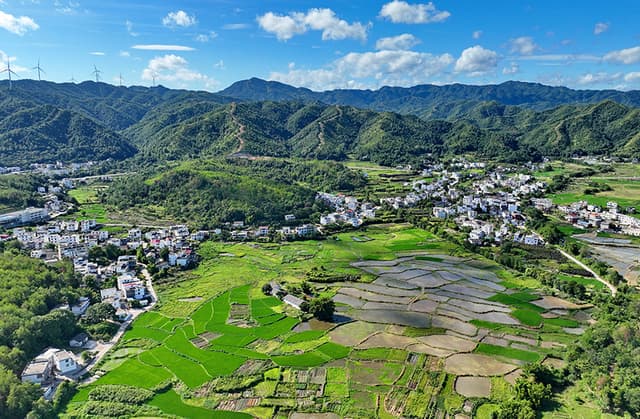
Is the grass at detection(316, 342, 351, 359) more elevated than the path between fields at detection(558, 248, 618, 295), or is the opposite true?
the path between fields at detection(558, 248, 618, 295)

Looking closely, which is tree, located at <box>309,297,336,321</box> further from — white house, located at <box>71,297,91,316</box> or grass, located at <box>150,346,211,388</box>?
white house, located at <box>71,297,91,316</box>

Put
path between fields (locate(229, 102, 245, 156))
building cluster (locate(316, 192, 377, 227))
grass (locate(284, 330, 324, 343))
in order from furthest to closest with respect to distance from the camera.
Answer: path between fields (locate(229, 102, 245, 156)), building cluster (locate(316, 192, 377, 227)), grass (locate(284, 330, 324, 343))

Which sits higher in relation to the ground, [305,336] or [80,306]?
[80,306]

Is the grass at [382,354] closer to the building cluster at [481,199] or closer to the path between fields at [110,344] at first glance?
the path between fields at [110,344]

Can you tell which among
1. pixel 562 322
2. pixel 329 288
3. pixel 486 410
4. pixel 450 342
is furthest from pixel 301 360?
pixel 562 322

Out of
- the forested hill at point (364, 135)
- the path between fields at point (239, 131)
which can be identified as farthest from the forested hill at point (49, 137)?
the path between fields at point (239, 131)

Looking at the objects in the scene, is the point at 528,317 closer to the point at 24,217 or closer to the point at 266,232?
the point at 266,232

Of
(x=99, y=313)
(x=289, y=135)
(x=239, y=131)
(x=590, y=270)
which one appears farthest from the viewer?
(x=289, y=135)

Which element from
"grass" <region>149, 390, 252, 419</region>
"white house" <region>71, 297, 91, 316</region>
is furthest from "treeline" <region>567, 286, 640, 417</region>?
"white house" <region>71, 297, 91, 316</region>
